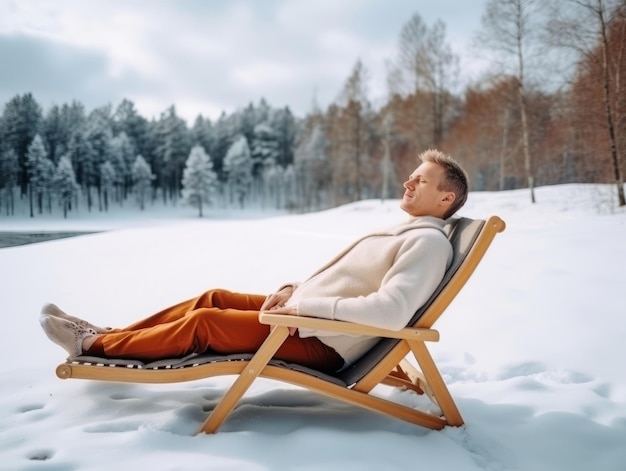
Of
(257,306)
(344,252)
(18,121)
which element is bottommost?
(257,306)

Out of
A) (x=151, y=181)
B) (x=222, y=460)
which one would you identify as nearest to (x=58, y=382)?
(x=222, y=460)

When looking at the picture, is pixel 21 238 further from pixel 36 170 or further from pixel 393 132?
pixel 393 132

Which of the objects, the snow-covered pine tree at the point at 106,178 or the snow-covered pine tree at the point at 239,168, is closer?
the snow-covered pine tree at the point at 106,178

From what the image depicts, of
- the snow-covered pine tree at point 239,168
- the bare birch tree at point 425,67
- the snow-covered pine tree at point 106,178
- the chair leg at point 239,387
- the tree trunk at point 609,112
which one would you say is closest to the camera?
the chair leg at point 239,387

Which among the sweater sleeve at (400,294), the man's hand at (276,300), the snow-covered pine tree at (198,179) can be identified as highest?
the snow-covered pine tree at (198,179)

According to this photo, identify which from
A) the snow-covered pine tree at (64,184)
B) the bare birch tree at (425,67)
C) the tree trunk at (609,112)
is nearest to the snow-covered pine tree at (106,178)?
the snow-covered pine tree at (64,184)

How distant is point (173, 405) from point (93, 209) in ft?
115

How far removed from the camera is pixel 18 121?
38.5 ft

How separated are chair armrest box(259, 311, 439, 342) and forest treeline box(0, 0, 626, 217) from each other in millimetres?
7896

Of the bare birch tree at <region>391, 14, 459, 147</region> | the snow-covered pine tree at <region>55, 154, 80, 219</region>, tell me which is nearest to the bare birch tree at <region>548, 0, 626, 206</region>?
the bare birch tree at <region>391, 14, 459, 147</region>

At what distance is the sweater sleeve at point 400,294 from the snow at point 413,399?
55 cm

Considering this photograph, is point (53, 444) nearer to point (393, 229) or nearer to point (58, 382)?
point (58, 382)

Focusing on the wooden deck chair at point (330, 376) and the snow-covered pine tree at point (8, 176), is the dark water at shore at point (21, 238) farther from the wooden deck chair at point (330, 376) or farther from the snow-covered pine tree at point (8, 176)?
the wooden deck chair at point (330, 376)

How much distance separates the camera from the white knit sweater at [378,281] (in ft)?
6.00
